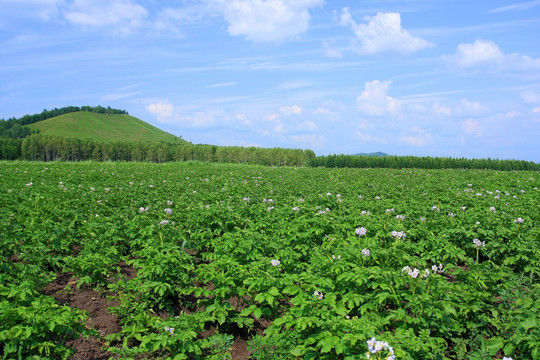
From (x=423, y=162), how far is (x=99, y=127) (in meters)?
147

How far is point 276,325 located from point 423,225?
5.55 meters

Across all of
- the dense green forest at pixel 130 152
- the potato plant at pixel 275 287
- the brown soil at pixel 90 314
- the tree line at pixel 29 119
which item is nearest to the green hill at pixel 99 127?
the tree line at pixel 29 119

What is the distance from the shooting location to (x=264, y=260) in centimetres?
527

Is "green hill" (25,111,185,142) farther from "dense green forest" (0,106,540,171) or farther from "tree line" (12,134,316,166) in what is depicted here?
"tree line" (12,134,316,166)

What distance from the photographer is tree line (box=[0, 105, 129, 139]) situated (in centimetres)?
13388

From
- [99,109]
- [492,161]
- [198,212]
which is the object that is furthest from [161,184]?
[99,109]

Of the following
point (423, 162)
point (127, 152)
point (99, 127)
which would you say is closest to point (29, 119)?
point (99, 127)

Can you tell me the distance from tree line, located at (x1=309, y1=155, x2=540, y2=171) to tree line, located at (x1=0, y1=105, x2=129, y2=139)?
129323 mm

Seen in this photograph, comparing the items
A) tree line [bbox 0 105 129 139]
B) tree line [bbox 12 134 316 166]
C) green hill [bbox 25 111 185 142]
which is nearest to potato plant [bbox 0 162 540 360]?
tree line [bbox 12 134 316 166]

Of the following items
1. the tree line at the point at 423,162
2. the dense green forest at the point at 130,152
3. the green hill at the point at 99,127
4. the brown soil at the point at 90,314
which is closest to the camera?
the brown soil at the point at 90,314

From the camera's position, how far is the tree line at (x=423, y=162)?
204ft

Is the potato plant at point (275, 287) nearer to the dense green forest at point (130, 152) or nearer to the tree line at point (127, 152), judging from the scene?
the dense green forest at point (130, 152)

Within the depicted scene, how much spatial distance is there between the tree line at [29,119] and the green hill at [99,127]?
625cm

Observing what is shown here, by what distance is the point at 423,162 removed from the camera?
67.0 metres
